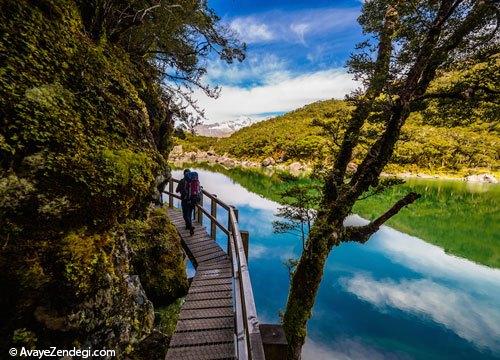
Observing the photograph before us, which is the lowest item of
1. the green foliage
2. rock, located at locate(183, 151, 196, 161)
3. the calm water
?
the green foliage

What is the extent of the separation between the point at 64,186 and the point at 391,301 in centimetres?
1969

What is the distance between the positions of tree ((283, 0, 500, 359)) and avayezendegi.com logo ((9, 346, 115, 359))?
21.3 ft

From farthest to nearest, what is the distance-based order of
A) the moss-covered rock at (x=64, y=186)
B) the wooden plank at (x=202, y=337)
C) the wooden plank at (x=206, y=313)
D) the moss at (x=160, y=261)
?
1. the moss at (x=160, y=261)
2. the wooden plank at (x=206, y=313)
3. the wooden plank at (x=202, y=337)
4. the moss-covered rock at (x=64, y=186)

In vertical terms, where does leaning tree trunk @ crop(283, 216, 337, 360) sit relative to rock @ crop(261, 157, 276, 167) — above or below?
above

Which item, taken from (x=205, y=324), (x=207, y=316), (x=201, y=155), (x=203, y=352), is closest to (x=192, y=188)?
(x=207, y=316)

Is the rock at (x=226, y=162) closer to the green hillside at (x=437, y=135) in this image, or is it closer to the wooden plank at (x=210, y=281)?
the green hillside at (x=437, y=135)

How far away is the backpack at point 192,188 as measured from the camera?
10.8m

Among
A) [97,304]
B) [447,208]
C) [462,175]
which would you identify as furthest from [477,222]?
[462,175]

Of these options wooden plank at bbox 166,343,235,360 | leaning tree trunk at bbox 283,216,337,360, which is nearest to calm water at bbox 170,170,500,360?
leaning tree trunk at bbox 283,216,337,360

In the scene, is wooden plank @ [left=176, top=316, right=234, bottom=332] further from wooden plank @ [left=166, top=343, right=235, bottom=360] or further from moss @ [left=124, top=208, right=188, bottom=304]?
moss @ [left=124, top=208, right=188, bottom=304]

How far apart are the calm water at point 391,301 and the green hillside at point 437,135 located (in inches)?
303

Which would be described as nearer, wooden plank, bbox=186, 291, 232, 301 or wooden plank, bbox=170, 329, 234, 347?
wooden plank, bbox=170, 329, 234, 347

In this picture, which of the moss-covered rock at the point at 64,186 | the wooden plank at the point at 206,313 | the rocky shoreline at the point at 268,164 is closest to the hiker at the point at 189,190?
the wooden plank at the point at 206,313

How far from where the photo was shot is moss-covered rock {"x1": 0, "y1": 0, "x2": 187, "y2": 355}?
10.6 feet
